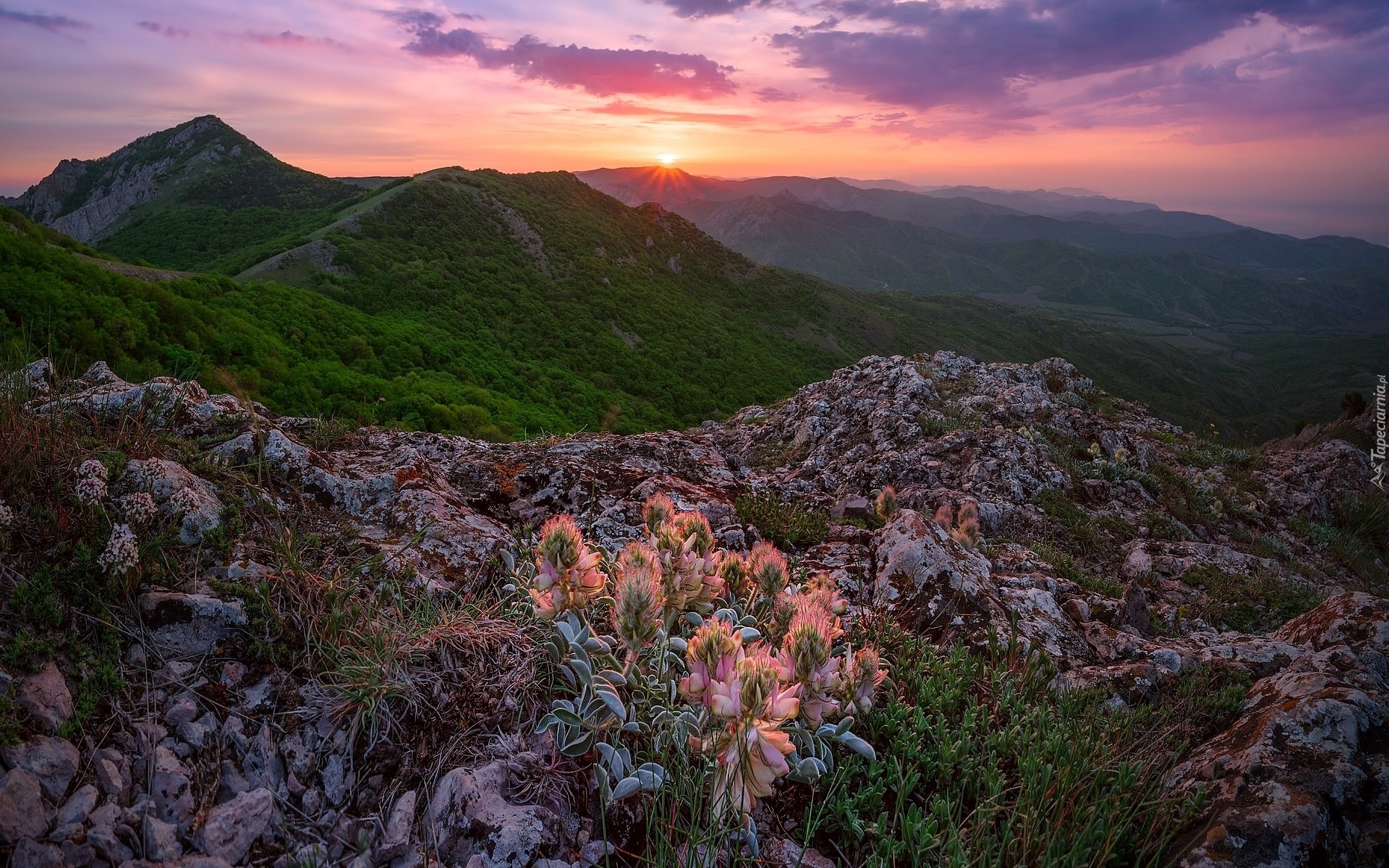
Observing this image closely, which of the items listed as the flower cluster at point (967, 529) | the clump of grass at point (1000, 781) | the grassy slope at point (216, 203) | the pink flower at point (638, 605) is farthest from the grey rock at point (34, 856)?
the grassy slope at point (216, 203)

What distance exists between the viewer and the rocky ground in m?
2.01

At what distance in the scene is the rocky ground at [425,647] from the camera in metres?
2.01

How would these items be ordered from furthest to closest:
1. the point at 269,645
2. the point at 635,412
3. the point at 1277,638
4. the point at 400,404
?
the point at 635,412, the point at 400,404, the point at 1277,638, the point at 269,645

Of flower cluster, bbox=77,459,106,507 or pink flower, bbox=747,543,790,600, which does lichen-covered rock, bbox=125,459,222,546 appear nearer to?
flower cluster, bbox=77,459,106,507

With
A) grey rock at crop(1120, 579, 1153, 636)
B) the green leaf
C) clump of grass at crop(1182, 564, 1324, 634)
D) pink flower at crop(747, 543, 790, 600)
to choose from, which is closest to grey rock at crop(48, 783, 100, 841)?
the green leaf

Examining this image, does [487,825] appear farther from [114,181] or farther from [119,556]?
[114,181]

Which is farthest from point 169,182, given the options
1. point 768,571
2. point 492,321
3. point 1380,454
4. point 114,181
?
point 1380,454

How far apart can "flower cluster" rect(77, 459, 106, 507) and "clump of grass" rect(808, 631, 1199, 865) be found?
3.19 m

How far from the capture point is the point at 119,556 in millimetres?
2379

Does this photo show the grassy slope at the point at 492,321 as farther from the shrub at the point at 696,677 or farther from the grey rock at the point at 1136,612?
the grey rock at the point at 1136,612

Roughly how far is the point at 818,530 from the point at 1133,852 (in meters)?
3.57

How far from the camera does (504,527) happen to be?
4559mm

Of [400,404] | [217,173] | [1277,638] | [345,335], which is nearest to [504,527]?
[1277,638]

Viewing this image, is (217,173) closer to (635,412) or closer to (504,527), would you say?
(635,412)
